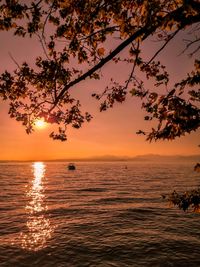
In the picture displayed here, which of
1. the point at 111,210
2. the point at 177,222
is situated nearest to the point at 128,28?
the point at 177,222

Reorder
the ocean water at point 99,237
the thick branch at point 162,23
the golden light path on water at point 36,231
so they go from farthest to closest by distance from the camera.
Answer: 1. the golden light path on water at point 36,231
2. the ocean water at point 99,237
3. the thick branch at point 162,23

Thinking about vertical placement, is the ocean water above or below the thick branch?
below

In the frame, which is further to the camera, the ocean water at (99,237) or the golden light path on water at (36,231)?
the golden light path on water at (36,231)

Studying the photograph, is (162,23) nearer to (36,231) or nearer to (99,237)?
(99,237)

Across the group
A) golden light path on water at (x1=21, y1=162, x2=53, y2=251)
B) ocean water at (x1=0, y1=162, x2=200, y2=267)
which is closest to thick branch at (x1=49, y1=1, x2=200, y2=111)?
ocean water at (x1=0, y1=162, x2=200, y2=267)

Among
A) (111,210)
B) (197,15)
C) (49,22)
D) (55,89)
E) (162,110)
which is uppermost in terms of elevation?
(49,22)

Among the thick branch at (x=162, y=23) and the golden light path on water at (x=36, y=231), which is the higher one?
the thick branch at (x=162, y=23)

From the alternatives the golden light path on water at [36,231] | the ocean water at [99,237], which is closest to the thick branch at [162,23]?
the ocean water at [99,237]

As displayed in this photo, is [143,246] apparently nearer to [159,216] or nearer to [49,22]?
[159,216]

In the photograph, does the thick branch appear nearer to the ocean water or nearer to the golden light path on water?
the ocean water

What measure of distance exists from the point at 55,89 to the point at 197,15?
12.4 ft

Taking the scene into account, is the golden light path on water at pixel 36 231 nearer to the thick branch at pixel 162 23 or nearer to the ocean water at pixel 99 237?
the ocean water at pixel 99 237

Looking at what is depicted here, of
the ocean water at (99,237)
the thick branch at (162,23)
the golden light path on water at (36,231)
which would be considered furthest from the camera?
the golden light path on water at (36,231)

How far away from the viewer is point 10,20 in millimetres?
6852
